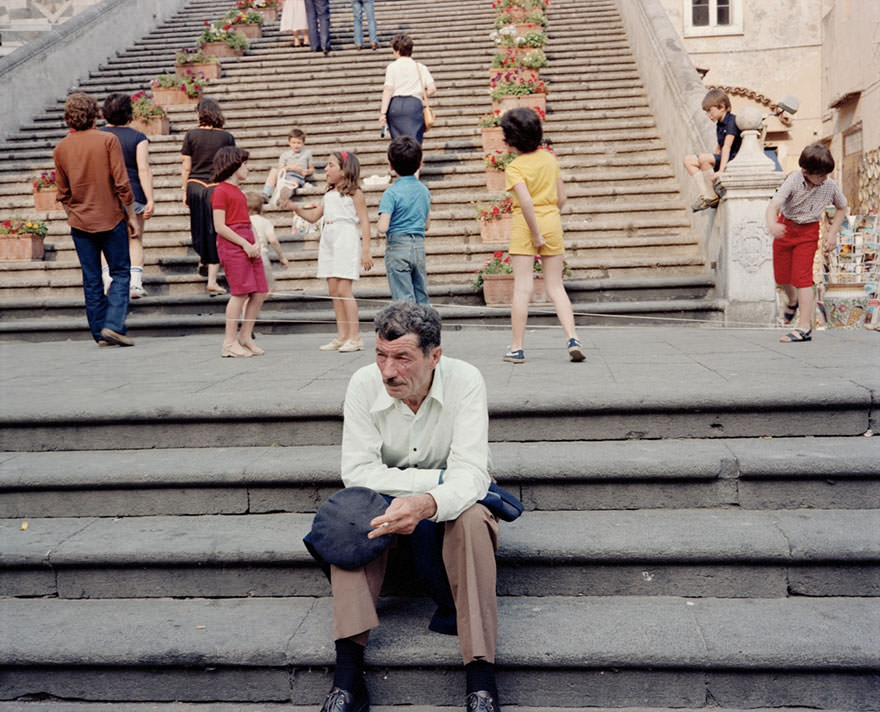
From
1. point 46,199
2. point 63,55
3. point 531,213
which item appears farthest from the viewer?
point 63,55

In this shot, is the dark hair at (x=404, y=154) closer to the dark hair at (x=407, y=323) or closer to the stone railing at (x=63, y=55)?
the dark hair at (x=407, y=323)

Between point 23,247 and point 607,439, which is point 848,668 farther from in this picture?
point 23,247

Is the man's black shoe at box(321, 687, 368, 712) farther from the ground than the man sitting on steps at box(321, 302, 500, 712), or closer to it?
closer to it

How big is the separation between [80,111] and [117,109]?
942 millimetres

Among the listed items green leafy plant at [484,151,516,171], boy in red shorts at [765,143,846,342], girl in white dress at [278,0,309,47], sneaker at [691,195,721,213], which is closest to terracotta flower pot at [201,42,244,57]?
girl in white dress at [278,0,309,47]

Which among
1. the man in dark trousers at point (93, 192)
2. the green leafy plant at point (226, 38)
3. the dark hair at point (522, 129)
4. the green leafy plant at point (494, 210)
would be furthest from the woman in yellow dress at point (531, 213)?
the green leafy plant at point (226, 38)

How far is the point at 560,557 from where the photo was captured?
3484 millimetres

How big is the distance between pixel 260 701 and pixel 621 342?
13.8ft

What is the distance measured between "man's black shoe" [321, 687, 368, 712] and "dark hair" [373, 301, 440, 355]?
1.18 m

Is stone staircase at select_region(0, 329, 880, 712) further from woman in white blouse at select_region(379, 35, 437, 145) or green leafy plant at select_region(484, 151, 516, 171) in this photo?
woman in white blouse at select_region(379, 35, 437, 145)

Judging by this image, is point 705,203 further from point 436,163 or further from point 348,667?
point 348,667

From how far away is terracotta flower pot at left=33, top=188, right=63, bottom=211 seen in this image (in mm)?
10250

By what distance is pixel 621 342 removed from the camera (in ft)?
21.7

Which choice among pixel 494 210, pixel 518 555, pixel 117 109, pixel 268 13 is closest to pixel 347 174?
pixel 117 109
